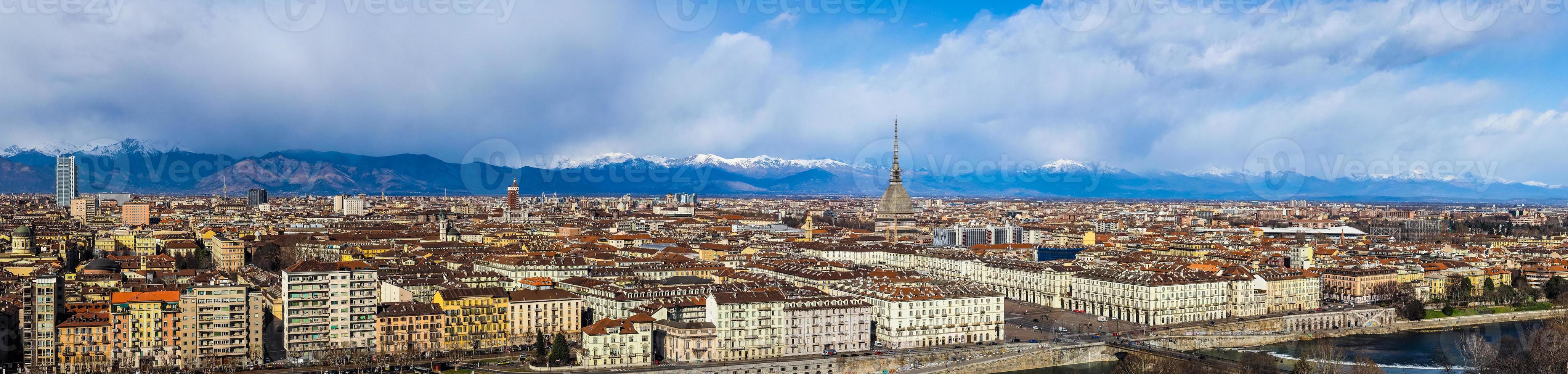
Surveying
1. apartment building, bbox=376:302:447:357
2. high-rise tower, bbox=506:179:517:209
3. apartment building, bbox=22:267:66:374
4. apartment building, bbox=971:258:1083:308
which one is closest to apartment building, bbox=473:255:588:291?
apartment building, bbox=376:302:447:357

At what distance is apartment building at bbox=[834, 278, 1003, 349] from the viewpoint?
41.6m

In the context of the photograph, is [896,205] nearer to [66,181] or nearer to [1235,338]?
[1235,338]

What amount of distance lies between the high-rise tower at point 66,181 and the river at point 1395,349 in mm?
142721

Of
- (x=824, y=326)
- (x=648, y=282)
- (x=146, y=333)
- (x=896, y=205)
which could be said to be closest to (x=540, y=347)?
(x=824, y=326)

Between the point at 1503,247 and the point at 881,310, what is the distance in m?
59.3

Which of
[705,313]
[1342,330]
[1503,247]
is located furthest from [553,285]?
[1503,247]

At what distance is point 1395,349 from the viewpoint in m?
45.4

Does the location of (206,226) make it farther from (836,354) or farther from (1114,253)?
(836,354)

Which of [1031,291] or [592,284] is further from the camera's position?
[1031,291]

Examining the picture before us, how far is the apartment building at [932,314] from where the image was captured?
4162cm

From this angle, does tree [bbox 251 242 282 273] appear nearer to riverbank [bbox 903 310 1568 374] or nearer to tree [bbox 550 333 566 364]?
tree [bbox 550 333 566 364]

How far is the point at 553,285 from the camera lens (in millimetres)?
46406

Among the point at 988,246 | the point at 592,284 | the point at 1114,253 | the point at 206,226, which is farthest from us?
the point at 206,226

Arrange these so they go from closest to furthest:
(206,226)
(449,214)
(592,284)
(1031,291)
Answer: (592,284), (1031,291), (206,226), (449,214)
